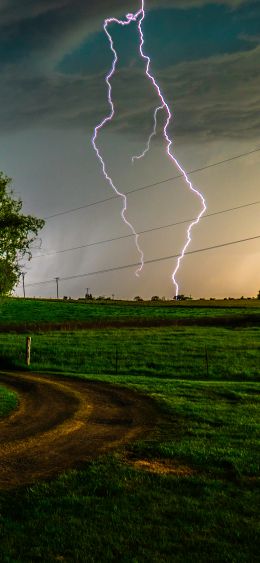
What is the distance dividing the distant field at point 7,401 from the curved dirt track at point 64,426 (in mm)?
335

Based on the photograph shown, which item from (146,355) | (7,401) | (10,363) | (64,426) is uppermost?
(146,355)

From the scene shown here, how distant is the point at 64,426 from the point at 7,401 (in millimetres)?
5402

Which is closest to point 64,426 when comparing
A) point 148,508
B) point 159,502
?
point 159,502

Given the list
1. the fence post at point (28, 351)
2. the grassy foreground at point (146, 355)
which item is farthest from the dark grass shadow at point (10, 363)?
the fence post at point (28, 351)

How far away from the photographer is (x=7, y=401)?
62.6 ft

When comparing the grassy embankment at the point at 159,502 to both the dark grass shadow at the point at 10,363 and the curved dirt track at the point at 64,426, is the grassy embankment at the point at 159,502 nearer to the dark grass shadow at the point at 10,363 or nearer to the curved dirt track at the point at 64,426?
the curved dirt track at the point at 64,426

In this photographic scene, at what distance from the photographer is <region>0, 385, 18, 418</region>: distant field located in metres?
17.4

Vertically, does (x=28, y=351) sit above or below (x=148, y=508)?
above

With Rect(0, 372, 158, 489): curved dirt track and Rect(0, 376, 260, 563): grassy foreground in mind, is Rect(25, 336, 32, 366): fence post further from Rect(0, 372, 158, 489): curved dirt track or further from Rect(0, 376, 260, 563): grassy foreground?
Rect(0, 376, 260, 563): grassy foreground

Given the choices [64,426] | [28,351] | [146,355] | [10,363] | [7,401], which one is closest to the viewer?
[64,426]

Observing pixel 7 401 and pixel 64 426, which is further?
pixel 7 401

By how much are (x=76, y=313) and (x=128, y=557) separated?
79.2m

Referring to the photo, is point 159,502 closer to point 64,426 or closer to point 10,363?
point 64,426

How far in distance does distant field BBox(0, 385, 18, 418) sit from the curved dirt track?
335 millimetres
